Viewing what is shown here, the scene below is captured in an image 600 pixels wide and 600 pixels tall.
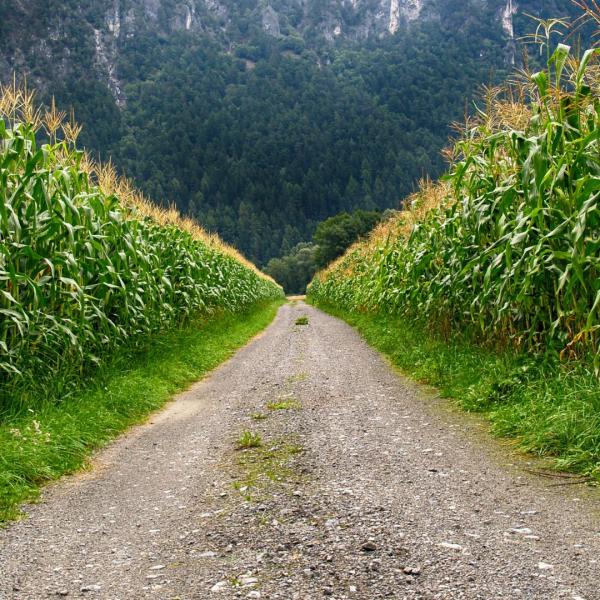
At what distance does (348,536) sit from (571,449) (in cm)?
193

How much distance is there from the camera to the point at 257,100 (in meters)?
172

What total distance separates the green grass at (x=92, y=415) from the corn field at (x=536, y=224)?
4148 mm

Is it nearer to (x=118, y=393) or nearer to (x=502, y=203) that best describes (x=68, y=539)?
(x=118, y=393)

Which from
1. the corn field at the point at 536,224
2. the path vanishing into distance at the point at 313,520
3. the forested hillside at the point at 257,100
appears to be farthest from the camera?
the forested hillside at the point at 257,100

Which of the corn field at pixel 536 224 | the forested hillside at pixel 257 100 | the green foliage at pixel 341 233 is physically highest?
the forested hillside at pixel 257 100

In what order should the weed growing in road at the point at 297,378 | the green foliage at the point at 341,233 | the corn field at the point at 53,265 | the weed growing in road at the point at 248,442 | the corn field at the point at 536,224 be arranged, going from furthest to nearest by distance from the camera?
the green foliage at the point at 341,233 → the weed growing in road at the point at 297,378 → the corn field at the point at 53,265 → the weed growing in road at the point at 248,442 → the corn field at the point at 536,224

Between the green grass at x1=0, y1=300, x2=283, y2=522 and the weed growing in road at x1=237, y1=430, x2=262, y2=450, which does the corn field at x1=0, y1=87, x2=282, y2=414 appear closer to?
the green grass at x1=0, y1=300, x2=283, y2=522

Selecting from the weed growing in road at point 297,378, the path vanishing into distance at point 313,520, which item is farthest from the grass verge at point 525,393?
the weed growing in road at point 297,378

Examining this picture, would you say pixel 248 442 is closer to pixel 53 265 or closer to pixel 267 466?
pixel 267 466

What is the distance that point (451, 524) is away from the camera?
9.66 ft

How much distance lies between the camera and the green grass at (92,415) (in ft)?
13.3

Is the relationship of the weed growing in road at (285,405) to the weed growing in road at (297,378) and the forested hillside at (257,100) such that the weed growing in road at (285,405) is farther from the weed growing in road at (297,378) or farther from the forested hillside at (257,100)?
the forested hillside at (257,100)

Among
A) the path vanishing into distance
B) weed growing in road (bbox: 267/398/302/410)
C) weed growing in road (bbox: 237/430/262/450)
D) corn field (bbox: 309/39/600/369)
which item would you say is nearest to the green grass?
the path vanishing into distance

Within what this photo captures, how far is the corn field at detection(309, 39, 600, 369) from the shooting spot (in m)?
4.54
